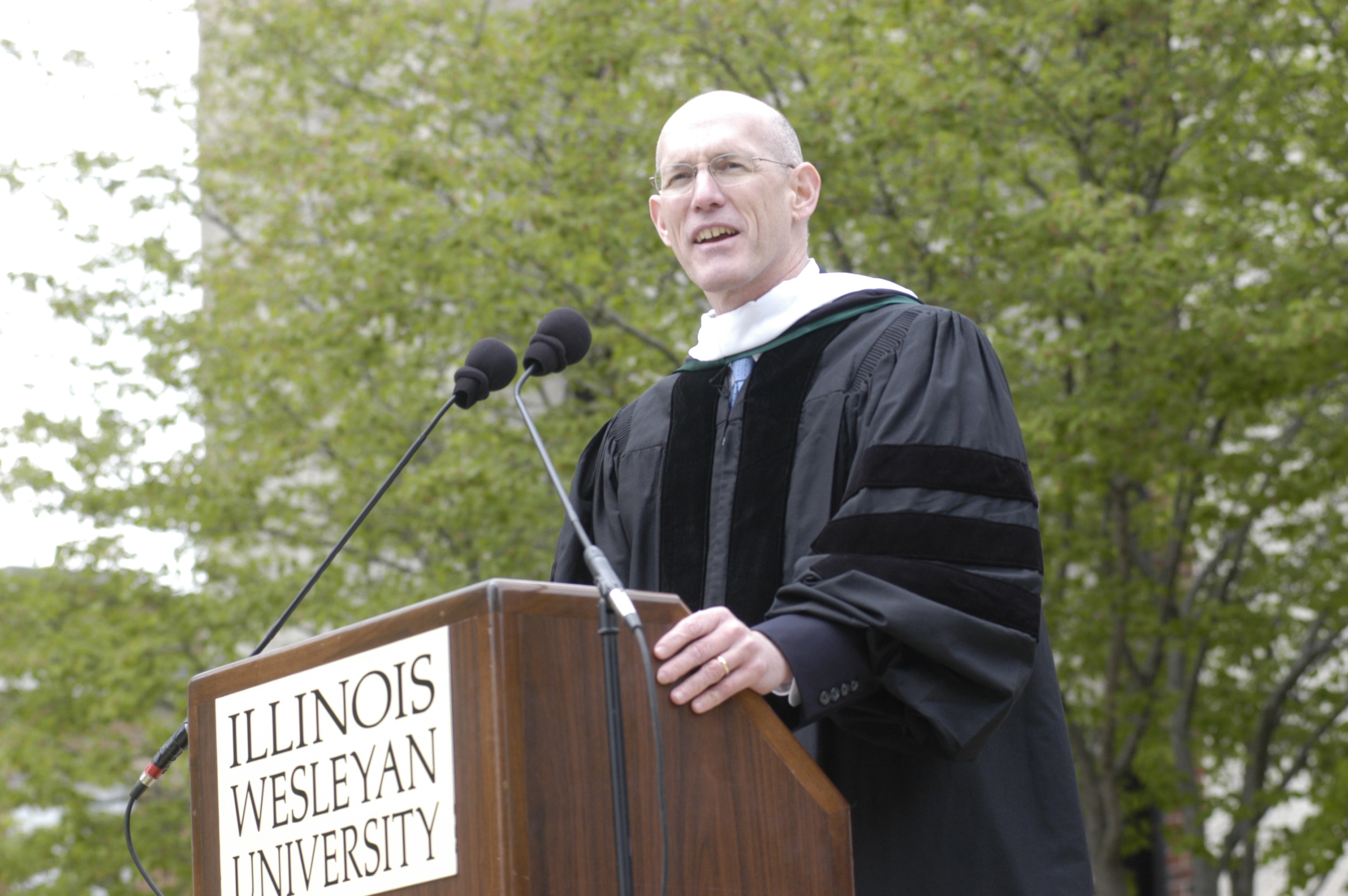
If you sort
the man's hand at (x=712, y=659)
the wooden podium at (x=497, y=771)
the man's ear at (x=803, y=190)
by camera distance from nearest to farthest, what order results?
the wooden podium at (x=497, y=771)
the man's hand at (x=712, y=659)
the man's ear at (x=803, y=190)

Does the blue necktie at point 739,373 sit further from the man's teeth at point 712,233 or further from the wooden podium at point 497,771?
the wooden podium at point 497,771

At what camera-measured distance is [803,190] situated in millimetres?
2936

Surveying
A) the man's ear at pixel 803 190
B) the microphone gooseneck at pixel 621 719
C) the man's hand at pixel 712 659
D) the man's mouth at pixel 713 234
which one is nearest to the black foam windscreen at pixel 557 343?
the man's mouth at pixel 713 234

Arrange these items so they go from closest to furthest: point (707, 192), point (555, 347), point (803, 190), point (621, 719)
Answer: point (621, 719) < point (555, 347) < point (707, 192) < point (803, 190)

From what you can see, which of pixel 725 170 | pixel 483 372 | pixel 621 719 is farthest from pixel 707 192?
pixel 621 719

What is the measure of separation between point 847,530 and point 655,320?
18.6 feet

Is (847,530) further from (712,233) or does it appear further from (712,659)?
(712,233)

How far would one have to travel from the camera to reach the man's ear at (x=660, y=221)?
2.92 m

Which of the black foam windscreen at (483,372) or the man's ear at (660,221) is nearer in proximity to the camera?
the black foam windscreen at (483,372)

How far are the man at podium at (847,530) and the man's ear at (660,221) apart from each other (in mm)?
11

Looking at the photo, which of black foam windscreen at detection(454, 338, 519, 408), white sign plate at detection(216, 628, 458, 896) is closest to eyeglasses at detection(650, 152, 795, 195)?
black foam windscreen at detection(454, 338, 519, 408)

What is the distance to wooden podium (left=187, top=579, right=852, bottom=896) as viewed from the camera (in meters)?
1.75

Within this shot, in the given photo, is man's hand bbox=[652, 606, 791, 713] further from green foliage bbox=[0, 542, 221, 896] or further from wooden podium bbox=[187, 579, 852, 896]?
green foliage bbox=[0, 542, 221, 896]

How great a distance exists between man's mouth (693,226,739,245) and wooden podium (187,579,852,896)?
3.42ft
